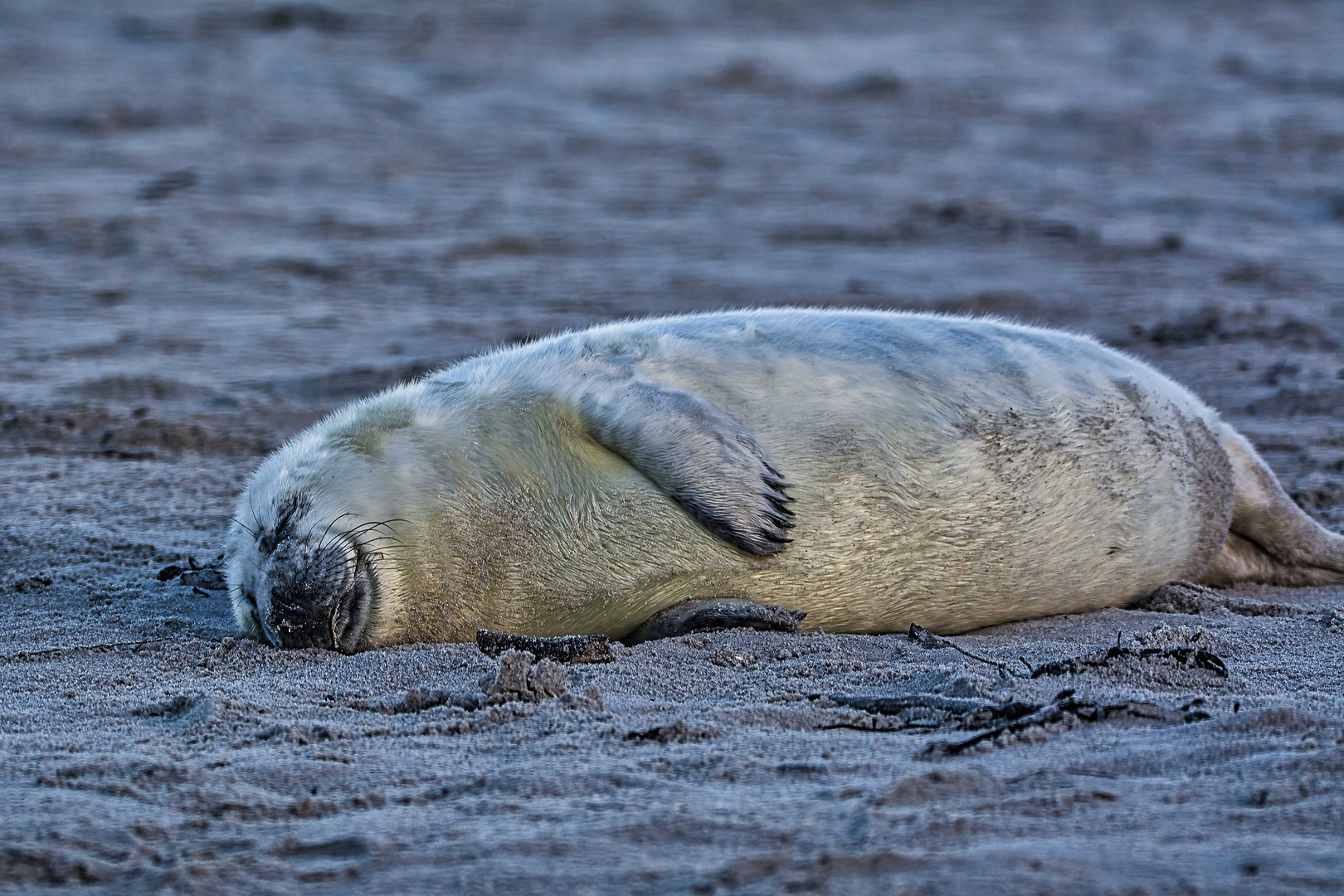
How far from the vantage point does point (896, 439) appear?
3.84m

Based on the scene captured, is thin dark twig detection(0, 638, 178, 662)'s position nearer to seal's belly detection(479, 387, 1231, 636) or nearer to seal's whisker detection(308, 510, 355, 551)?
seal's whisker detection(308, 510, 355, 551)

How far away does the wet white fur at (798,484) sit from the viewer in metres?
3.62

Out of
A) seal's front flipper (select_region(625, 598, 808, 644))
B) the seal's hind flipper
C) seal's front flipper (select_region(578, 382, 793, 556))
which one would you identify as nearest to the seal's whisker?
seal's front flipper (select_region(578, 382, 793, 556))

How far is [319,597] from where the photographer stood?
3445 mm

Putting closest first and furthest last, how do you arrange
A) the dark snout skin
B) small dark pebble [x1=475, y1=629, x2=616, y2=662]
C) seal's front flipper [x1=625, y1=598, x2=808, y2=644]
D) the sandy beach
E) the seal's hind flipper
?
1. the sandy beach
2. small dark pebble [x1=475, y1=629, x2=616, y2=662]
3. the dark snout skin
4. seal's front flipper [x1=625, y1=598, x2=808, y2=644]
5. the seal's hind flipper

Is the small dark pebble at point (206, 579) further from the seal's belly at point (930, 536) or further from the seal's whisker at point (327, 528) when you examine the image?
the seal's belly at point (930, 536)

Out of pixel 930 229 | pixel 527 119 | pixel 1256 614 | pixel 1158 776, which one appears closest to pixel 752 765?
pixel 1158 776

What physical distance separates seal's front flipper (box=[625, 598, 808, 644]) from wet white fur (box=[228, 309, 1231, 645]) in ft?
0.14

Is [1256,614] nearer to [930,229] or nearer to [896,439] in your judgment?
[896,439]

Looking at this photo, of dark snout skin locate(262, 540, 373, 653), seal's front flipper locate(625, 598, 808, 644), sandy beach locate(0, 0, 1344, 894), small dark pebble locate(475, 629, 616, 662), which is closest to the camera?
sandy beach locate(0, 0, 1344, 894)

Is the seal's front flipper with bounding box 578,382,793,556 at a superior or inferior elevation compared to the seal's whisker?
superior

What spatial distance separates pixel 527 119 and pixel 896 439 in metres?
7.82

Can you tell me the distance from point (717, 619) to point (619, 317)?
3.71m

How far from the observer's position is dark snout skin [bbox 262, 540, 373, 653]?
3.45 meters
